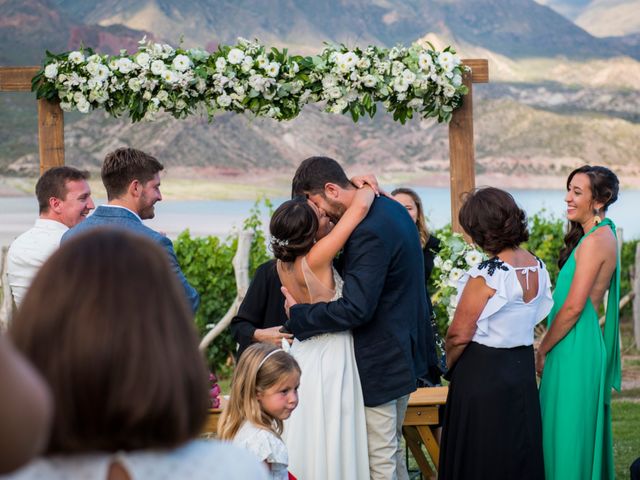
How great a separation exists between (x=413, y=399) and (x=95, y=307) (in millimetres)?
3850

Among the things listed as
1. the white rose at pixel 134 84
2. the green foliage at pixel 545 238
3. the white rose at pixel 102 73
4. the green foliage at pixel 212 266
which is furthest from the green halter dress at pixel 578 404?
the green foliage at pixel 545 238

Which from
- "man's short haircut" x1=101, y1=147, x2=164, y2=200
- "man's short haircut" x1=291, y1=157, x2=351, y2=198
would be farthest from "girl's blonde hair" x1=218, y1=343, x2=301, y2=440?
"man's short haircut" x1=101, y1=147, x2=164, y2=200

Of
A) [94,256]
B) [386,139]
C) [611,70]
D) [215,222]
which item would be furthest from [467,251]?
[611,70]

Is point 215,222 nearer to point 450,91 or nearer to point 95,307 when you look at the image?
point 450,91

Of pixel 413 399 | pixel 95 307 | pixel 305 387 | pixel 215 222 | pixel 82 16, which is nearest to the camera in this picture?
pixel 95 307

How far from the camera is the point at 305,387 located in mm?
4379

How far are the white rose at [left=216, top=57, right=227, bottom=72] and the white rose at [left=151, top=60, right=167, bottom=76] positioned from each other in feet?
1.06

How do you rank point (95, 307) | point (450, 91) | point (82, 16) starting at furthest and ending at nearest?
point (82, 16) → point (450, 91) → point (95, 307)

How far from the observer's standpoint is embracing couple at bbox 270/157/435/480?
13.9 feet

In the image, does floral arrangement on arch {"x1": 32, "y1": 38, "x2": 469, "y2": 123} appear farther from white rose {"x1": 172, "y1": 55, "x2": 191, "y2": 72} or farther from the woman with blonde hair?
the woman with blonde hair

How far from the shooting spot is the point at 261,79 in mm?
5902

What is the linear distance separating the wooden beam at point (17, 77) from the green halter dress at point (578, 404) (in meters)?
3.60

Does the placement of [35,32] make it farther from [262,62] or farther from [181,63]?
[262,62]

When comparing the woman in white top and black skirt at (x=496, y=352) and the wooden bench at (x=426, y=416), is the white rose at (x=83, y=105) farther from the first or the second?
the woman in white top and black skirt at (x=496, y=352)
